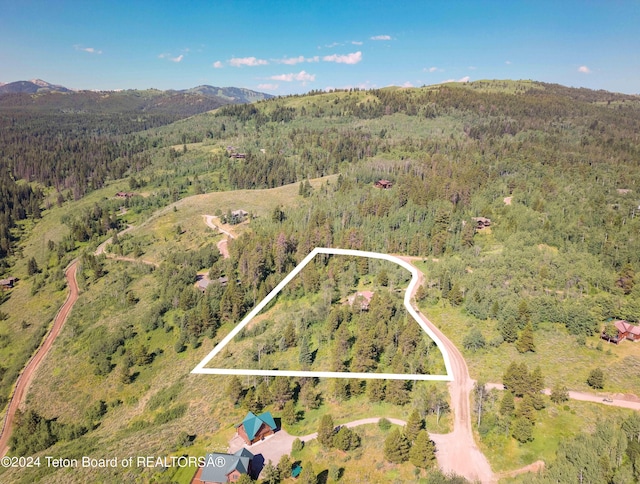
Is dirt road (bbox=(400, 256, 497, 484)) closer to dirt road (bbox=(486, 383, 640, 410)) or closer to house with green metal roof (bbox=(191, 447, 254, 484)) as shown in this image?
dirt road (bbox=(486, 383, 640, 410))

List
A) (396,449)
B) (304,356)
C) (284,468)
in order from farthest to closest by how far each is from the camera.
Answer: (304,356), (396,449), (284,468)

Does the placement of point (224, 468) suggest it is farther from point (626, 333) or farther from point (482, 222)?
point (482, 222)

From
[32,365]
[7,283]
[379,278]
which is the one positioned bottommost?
[32,365]

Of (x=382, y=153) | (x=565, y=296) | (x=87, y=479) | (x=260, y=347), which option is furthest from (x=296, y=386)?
(x=382, y=153)

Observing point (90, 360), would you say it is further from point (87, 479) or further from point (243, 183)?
point (243, 183)

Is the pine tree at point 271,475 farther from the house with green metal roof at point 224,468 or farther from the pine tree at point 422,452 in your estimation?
the pine tree at point 422,452

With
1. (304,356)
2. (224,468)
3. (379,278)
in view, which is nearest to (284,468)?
(224,468)

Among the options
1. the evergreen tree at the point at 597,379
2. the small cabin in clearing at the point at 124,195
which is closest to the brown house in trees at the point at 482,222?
the evergreen tree at the point at 597,379
